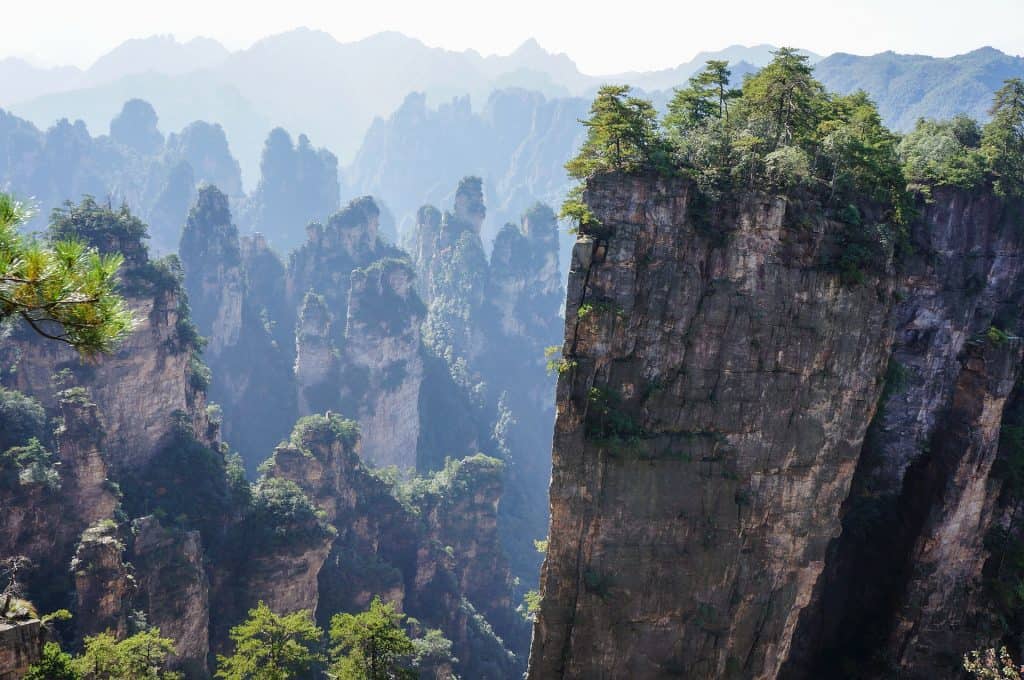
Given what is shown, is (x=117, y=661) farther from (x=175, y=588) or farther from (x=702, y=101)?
(x=702, y=101)

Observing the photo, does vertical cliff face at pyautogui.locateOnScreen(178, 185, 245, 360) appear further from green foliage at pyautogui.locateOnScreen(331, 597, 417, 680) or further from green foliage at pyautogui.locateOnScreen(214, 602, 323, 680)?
green foliage at pyautogui.locateOnScreen(331, 597, 417, 680)

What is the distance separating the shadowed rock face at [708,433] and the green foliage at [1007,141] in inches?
202

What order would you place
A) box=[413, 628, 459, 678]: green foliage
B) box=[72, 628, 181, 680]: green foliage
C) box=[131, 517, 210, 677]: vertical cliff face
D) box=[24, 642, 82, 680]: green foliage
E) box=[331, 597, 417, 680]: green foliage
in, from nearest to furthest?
box=[24, 642, 82, 680]: green foliage
box=[72, 628, 181, 680]: green foliage
box=[331, 597, 417, 680]: green foliage
box=[131, 517, 210, 677]: vertical cliff face
box=[413, 628, 459, 678]: green foliage

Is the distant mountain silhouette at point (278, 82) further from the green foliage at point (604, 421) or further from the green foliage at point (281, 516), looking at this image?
the green foliage at point (604, 421)

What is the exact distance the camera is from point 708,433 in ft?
55.7

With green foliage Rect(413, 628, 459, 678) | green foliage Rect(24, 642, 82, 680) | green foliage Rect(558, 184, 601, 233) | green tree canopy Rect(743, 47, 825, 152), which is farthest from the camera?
green foliage Rect(413, 628, 459, 678)

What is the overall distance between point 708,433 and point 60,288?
13.7m

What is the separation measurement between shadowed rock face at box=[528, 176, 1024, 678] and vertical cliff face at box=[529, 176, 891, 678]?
0.12 ft

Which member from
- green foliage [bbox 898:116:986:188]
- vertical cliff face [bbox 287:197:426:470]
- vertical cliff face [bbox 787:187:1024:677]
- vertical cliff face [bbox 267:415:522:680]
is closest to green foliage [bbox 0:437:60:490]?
vertical cliff face [bbox 267:415:522:680]

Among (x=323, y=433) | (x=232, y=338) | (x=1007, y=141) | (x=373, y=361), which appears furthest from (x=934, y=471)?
(x=232, y=338)

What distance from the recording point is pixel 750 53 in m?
159

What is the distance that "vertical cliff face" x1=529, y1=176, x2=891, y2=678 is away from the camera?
1639 centimetres

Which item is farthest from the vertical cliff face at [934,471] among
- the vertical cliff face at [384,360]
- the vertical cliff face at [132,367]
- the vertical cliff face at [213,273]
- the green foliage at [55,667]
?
the vertical cliff face at [213,273]

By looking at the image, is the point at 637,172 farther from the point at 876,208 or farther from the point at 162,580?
the point at 162,580
